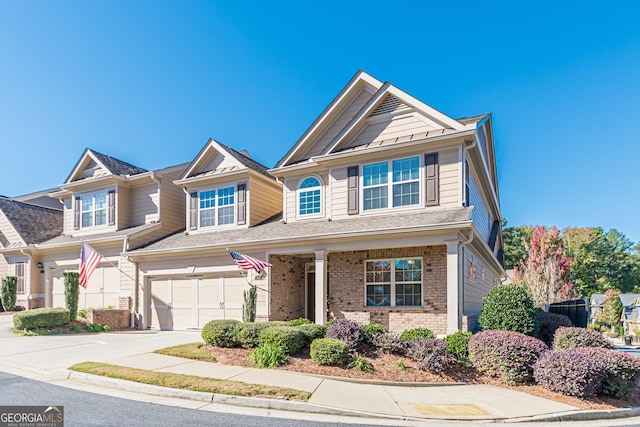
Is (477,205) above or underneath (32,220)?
above

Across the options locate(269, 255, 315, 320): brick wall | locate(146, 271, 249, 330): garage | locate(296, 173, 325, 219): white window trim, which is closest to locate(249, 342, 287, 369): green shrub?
locate(269, 255, 315, 320): brick wall

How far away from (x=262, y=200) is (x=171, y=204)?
5315mm

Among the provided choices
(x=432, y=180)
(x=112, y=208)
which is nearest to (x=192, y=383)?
(x=432, y=180)

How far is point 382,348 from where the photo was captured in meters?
10.8

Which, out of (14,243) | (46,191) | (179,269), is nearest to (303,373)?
(179,269)

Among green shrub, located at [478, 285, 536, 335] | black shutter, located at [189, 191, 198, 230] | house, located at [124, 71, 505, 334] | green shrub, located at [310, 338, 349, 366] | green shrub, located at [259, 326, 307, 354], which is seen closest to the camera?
green shrub, located at [310, 338, 349, 366]

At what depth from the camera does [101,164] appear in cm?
2095

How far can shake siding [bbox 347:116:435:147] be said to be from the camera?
14.4 m

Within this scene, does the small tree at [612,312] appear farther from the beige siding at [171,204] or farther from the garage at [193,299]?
the beige siding at [171,204]

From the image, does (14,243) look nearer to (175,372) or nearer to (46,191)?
(46,191)

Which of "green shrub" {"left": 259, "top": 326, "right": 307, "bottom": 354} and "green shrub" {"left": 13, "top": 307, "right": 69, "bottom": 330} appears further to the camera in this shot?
"green shrub" {"left": 13, "top": 307, "right": 69, "bottom": 330}

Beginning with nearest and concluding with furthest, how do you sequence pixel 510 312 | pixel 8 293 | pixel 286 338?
pixel 286 338
pixel 510 312
pixel 8 293

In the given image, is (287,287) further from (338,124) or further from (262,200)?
(338,124)

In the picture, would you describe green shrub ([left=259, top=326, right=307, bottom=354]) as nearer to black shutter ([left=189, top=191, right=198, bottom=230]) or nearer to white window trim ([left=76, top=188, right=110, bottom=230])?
black shutter ([left=189, top=191, right=198, bottom=230])
